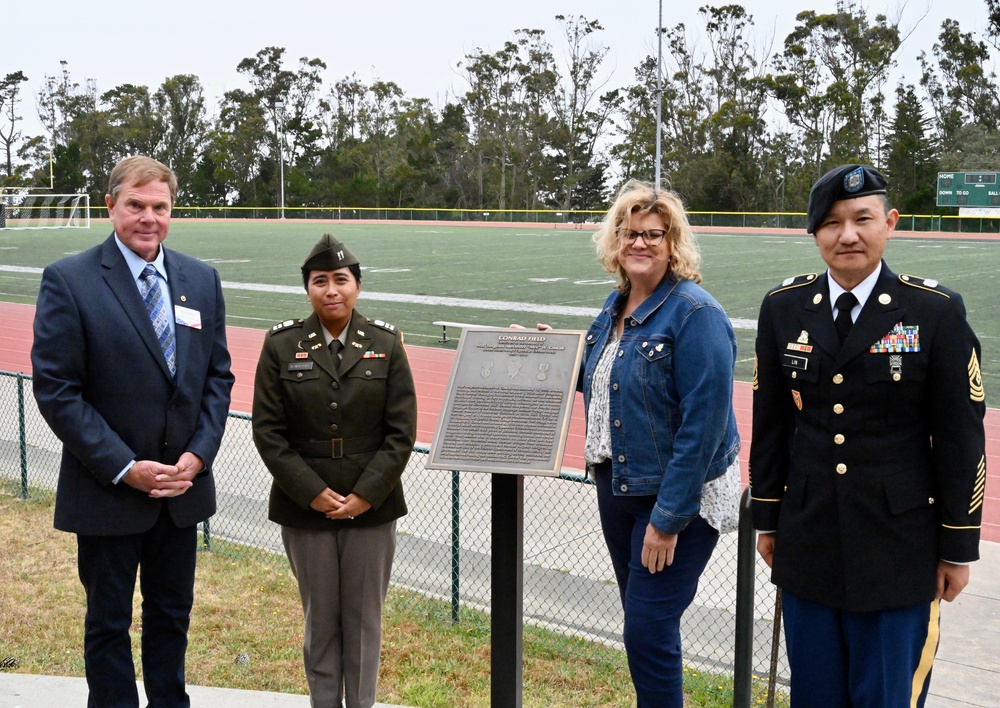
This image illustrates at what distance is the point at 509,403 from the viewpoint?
380 cm

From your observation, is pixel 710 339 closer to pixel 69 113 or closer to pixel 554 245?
pixel 554 245

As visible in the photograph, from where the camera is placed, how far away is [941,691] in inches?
186

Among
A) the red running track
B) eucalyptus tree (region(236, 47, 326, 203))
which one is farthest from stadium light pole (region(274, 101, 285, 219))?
the red running track

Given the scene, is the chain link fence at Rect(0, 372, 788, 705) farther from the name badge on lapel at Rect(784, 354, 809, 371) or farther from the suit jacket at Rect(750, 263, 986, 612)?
the name badge on lapel at Rect(784, 354, 809, 371)

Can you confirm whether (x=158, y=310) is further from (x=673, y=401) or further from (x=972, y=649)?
(x=972, y=649)

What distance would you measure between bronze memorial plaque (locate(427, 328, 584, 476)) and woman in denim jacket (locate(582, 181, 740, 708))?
17 cm

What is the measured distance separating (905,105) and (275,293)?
55.6m

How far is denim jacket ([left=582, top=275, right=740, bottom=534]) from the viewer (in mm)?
3291

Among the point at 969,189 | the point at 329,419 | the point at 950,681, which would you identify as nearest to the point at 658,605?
the point at 329,419

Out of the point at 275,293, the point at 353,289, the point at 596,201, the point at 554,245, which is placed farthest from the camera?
the point at 596,201

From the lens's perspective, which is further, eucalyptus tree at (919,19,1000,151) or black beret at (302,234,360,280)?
eucalyptus tree at (919,19,1000,151)

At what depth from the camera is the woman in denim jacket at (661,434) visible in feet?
10.9

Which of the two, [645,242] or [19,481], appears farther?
[19,481]

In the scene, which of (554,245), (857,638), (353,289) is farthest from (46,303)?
(554,245)
